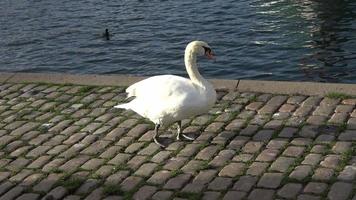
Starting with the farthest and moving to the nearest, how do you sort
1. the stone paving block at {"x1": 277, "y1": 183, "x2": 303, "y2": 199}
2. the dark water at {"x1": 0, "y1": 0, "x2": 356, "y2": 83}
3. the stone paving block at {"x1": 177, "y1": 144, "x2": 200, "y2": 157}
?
1. the dark water at {"x1": 0, "y1": 0, "x2": 356, "y2": 83}
2. the stone paving block at {"x1": 177, "y1": 144, "x2": 200, "y2": 157}
3. the stone paving block at {"x1": 277, "y1": 183, "x2": 303, "y2": 199}

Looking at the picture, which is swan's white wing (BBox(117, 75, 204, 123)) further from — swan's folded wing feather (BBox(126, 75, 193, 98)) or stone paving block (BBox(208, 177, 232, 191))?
stone paving block (BBox(208, 177, 232, 191))

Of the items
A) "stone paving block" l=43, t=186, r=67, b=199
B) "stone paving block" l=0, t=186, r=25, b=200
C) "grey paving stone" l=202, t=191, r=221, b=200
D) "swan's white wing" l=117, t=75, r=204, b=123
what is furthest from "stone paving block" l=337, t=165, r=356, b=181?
"stone paving block" l=0, t=186, r=25, b=200

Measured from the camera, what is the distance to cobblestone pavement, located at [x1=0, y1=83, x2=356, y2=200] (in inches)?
264

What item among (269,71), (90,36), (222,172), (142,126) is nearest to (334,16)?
(269,71)

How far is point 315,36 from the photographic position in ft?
53.9

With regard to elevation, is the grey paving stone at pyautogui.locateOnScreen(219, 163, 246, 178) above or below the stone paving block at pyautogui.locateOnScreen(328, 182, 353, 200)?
below

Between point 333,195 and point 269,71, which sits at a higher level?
point 333,195

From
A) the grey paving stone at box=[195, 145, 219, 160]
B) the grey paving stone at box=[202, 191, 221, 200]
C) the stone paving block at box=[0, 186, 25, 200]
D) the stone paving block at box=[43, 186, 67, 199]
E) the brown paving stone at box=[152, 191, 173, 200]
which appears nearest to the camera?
the grey paving stone at box=[202, 191, 221, 200]

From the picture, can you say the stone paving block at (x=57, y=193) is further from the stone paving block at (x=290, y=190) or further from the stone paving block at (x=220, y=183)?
the stone paving block at (x=290, y=190)

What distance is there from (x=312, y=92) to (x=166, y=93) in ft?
8.72

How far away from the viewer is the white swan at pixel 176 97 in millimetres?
7672

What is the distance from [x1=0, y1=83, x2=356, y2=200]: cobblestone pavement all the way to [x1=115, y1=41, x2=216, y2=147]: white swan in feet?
1.40

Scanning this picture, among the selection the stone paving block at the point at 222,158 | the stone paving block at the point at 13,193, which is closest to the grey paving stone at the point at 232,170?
the stone paving block at the point at 222,158

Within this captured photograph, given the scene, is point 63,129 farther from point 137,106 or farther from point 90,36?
point 90,36
